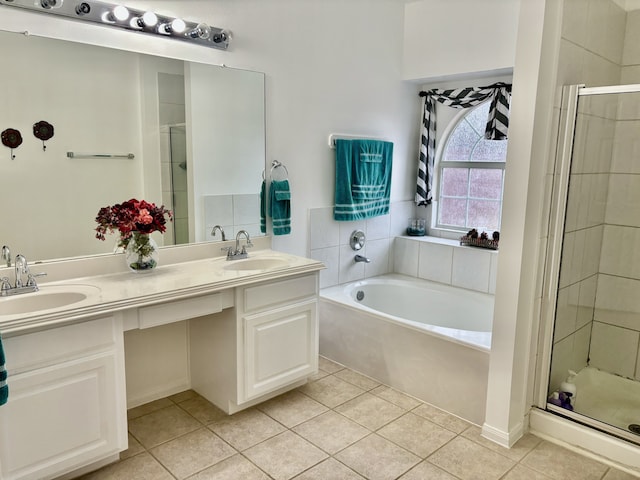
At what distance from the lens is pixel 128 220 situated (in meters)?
2.38

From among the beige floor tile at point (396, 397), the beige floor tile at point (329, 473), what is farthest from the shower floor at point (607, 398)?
the beige floor tile at point (329, 473)

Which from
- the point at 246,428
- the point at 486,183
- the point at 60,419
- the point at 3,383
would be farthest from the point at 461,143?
the point at 3,383

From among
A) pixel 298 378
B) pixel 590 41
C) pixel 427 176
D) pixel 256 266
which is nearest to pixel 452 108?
pixel 427 176

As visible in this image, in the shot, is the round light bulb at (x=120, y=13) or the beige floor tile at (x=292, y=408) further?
the beige floor tile at (x=292, y=408)

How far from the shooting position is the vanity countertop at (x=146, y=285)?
185cm

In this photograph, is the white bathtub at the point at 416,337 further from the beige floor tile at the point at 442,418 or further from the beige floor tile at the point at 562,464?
the beige floor tile at the point at 562,464

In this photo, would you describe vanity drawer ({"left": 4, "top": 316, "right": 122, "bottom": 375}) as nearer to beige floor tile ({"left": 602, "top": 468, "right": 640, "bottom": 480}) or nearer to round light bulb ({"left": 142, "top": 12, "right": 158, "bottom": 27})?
round light bulb ({"left": 142, "top": 12, "right": 158, "bottom": 27})

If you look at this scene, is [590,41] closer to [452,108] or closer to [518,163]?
[518,163]

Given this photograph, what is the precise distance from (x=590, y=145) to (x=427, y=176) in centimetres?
164

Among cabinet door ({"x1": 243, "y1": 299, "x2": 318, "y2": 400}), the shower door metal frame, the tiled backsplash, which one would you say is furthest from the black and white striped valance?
cabinet door ({"x1": 243, "y1": 299, "x2": 318, "y2": 400})

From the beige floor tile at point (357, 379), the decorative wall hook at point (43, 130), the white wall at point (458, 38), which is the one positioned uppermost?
the white wall at point (458, 38)

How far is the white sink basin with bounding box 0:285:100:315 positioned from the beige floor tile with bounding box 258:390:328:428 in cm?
119

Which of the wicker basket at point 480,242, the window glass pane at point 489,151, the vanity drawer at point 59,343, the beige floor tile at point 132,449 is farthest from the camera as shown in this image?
the window glass pane at point 489,151

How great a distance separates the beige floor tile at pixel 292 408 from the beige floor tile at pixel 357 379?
0.36 metres
